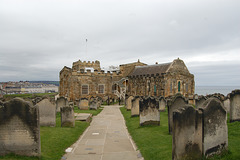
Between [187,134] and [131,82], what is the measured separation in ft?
100

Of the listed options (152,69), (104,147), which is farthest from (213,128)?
(152,69)

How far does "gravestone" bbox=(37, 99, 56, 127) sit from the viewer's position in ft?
37.6

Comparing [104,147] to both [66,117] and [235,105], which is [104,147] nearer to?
[66,117]

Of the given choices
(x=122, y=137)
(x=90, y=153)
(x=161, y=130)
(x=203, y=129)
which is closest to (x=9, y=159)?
(x=90, y=153)

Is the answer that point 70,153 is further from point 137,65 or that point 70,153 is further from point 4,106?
point 137,65

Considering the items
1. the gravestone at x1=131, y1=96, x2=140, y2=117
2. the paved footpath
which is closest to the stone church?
the gravestone at x1=131, y1=96, x2=140, y2=117

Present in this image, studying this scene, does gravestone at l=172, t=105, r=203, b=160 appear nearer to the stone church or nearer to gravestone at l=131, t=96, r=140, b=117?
gravestone at l=131, t=96, r=140, b=117

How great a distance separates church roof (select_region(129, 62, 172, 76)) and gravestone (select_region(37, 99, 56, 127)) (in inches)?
859

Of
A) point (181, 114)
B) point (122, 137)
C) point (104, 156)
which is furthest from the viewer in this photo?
point (122, 137)

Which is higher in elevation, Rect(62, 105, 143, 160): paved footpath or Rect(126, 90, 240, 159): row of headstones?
Rect(126, 90, 240, 159): row of headstones

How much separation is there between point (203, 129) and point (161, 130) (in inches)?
174

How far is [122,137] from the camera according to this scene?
1001cm

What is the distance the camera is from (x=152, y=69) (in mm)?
34031

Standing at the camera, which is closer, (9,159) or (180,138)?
(180,138)
